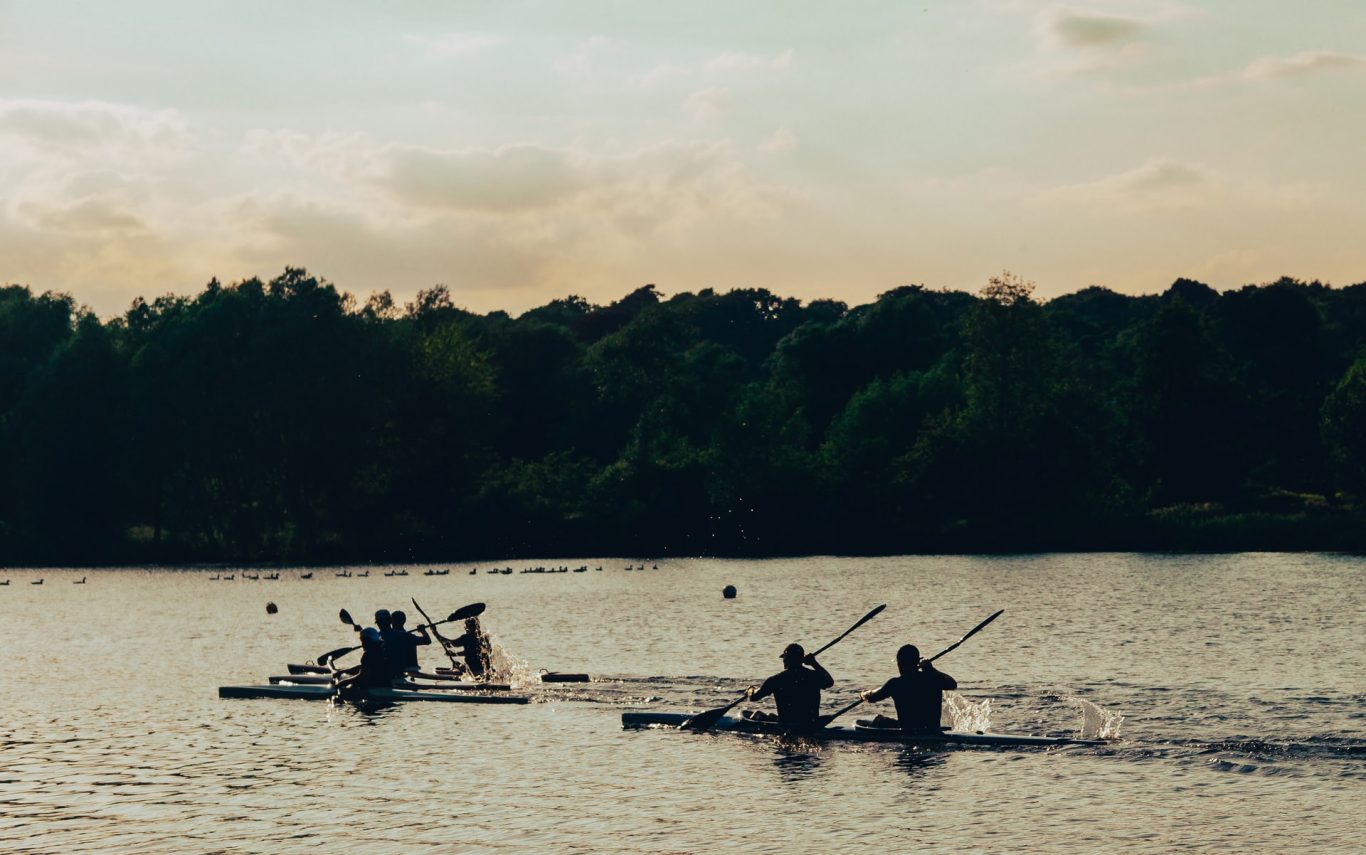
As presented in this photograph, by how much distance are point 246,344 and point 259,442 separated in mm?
7745

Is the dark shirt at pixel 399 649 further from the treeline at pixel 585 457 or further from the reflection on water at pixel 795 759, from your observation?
the treeline at pixel 585 457

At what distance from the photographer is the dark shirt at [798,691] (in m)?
31.3

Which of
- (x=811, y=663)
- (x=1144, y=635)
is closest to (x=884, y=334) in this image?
(x=1144, y=635)

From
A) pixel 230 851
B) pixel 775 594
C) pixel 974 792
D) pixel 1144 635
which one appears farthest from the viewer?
pixel 775 594

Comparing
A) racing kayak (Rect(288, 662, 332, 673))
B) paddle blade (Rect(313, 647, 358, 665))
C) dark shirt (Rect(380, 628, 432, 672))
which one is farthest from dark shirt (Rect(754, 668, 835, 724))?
racing kayak (Rect(288, 662, 332, 673))

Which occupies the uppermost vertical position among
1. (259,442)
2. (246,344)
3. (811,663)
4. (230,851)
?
(246,344)

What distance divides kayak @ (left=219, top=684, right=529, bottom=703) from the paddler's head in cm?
1160

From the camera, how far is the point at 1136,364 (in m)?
125

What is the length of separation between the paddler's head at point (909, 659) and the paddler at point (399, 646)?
47.9ft

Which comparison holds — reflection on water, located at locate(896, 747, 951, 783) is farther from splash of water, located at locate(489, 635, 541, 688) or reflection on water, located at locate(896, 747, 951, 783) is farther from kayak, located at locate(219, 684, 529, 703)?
splash of water, located at locate(489, 635, 541, 688)

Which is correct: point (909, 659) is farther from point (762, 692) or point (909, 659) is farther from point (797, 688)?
point (762, 692)

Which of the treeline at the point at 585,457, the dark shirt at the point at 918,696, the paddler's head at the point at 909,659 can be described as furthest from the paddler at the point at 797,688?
the treeline at the point at 585,457

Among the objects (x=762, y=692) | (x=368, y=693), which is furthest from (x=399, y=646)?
(x=762, y=692)

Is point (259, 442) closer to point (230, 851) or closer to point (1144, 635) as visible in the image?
point (1144, 635)
